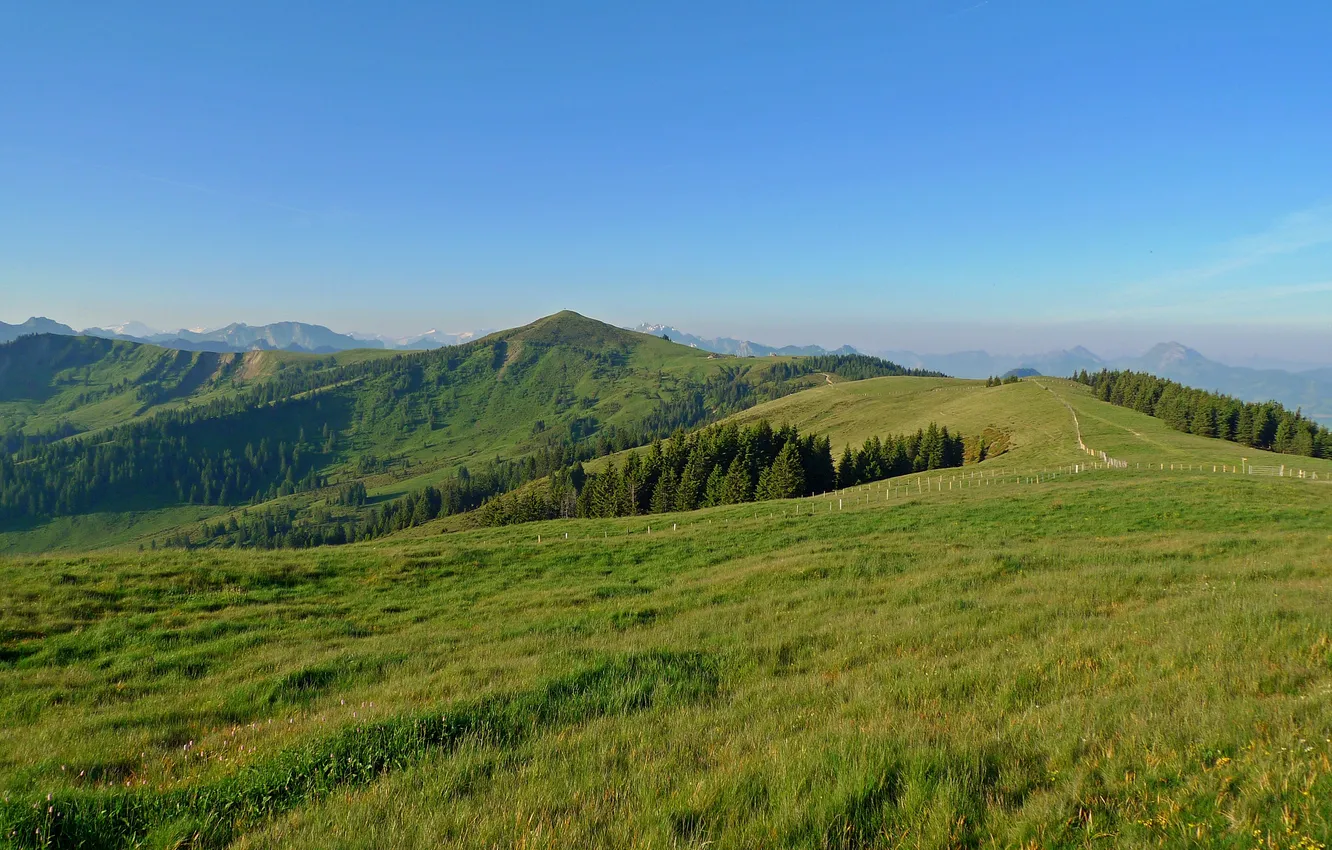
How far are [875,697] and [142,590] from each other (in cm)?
2034

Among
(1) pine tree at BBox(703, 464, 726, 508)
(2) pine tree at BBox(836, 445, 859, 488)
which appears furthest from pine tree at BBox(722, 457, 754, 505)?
(2) pine tree at BBox(836, 445, 859, 488)

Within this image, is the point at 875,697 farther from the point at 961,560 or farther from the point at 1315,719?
the point at 961,560

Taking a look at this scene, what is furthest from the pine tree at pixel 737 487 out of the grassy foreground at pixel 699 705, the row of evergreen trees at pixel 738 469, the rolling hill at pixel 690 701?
the grassy foreground at pixel 699 705

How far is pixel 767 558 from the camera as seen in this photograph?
21484mm

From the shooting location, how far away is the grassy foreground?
14.9 feet

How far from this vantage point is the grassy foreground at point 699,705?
454 cm

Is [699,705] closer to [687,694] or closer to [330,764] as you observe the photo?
[687,694]

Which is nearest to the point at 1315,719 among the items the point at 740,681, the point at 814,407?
the point at 740,681

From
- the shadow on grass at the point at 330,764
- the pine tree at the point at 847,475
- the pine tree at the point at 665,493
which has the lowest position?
the pine tree at the point at 665,493

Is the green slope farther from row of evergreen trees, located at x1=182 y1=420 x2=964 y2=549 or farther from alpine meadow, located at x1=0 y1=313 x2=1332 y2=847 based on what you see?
alpine meadow, located at x1=0 y1=313 x2=1332 y2=847

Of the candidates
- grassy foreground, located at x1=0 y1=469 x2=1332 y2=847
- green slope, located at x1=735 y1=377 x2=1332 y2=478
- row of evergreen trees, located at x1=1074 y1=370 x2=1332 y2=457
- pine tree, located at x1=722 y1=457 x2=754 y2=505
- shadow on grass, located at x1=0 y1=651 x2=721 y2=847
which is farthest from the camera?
row of evergreen trees, located at x1=1074 y1=370 x2=1332 y2=457

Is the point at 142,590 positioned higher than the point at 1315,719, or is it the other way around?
the point at 1315,719

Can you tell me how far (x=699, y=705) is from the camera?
24.8ft

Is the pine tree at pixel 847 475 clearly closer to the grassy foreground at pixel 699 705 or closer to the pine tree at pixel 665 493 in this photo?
the pine tree at pixel 665 493
